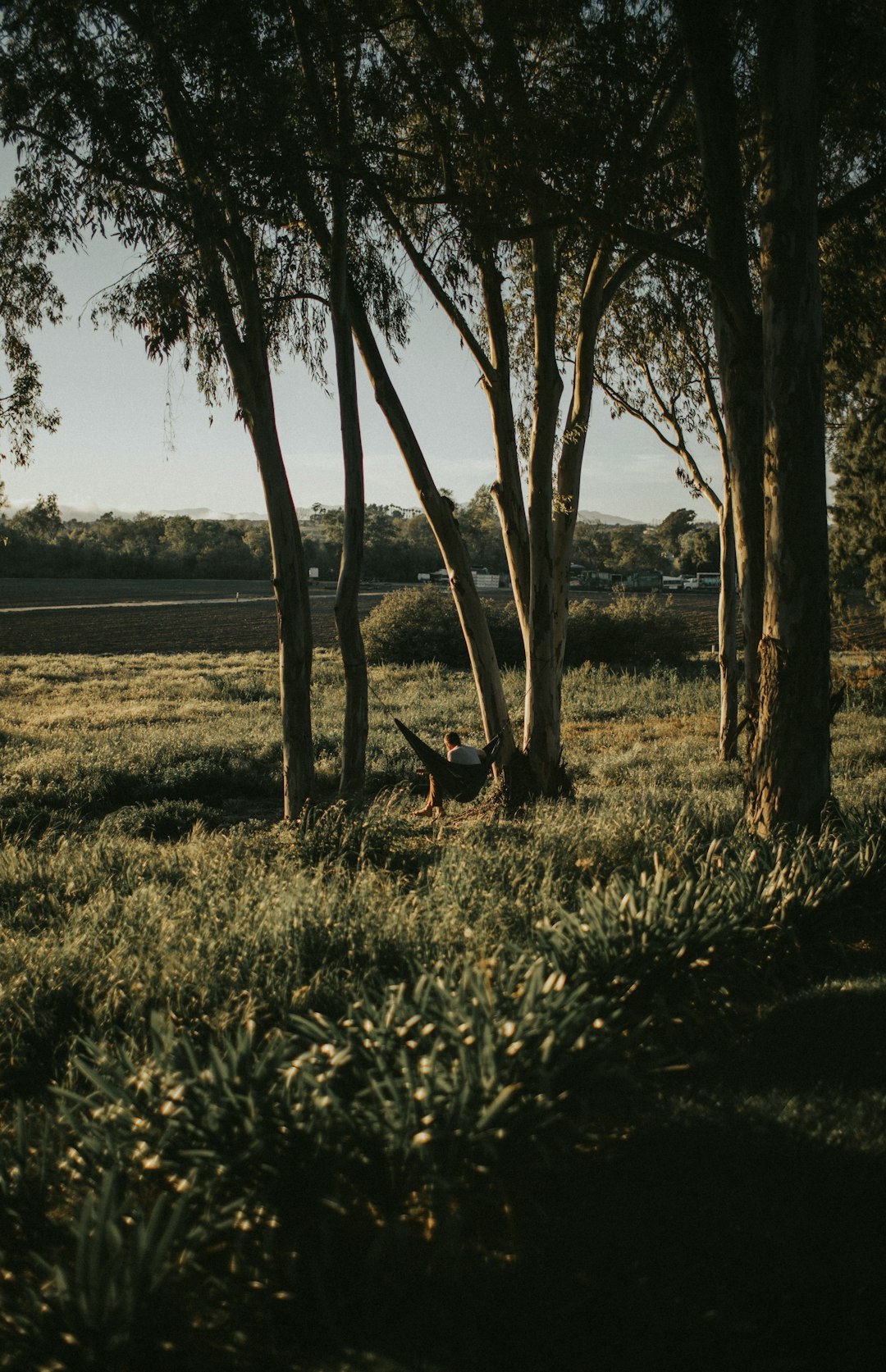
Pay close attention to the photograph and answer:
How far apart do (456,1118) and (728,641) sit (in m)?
12.5

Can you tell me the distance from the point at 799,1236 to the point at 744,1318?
34cm

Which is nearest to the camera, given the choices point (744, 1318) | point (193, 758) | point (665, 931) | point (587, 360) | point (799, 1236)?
point (744, 1318)

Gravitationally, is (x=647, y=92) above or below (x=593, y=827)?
above

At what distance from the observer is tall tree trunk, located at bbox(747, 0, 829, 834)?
5.88 m

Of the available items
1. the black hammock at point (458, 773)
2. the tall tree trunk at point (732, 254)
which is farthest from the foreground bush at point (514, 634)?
the tall tree trunk at point (732, 254)

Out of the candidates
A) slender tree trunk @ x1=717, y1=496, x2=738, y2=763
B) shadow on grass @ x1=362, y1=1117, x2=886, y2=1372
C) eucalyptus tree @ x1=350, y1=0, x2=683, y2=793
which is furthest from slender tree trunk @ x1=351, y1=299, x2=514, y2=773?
shadow on grass @ x1=362, y1=1117, x2=886, y2=1372

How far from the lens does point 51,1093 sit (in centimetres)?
345

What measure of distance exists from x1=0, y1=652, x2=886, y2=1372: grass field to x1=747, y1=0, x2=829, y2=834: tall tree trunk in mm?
774

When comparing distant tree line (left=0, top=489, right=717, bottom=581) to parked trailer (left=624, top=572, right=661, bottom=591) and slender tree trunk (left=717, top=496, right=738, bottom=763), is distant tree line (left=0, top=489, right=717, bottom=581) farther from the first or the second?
slender tree trunk (left=717, top=496, right=738, bottom=763)

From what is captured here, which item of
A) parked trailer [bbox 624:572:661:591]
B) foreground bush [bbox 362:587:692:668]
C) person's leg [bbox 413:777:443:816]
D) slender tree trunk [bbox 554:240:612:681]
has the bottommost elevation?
person's leg [bbox 413:777:443:816]

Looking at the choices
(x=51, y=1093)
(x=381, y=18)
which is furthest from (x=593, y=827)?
(x=381, y=18)

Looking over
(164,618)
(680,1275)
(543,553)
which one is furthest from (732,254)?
(164,618)

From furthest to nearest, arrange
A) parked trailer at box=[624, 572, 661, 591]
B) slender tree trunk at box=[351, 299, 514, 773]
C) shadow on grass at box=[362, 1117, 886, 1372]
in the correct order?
parked trailer at box=[624, 572, 661, 591] → slender tree trunk at box=[351, 299, 514, 773] → shadow on grass at box=[362, 1117, 886, 1372]

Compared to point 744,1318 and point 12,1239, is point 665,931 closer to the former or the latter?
point 744,1318
